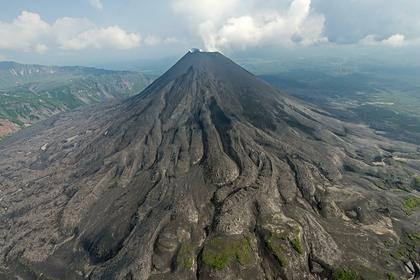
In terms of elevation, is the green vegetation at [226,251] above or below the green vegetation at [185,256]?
above

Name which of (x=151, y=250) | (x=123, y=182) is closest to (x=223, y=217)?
(x=151, y=250)

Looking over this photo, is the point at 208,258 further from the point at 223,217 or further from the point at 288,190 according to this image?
the point at 288,190

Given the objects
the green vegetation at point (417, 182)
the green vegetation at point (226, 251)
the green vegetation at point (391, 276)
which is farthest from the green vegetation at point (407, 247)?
the green vegetation at point (417, 182)

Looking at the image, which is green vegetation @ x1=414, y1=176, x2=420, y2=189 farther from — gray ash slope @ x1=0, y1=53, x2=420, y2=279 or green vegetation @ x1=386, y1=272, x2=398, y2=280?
green vegetation @ x1=386, y1=272, x2=398, y2=280

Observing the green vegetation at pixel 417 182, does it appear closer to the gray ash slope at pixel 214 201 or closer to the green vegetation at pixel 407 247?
the gray ash slope at pixel 214 201

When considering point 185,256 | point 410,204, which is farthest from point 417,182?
point 185,256

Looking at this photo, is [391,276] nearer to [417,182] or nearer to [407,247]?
[407,247]
